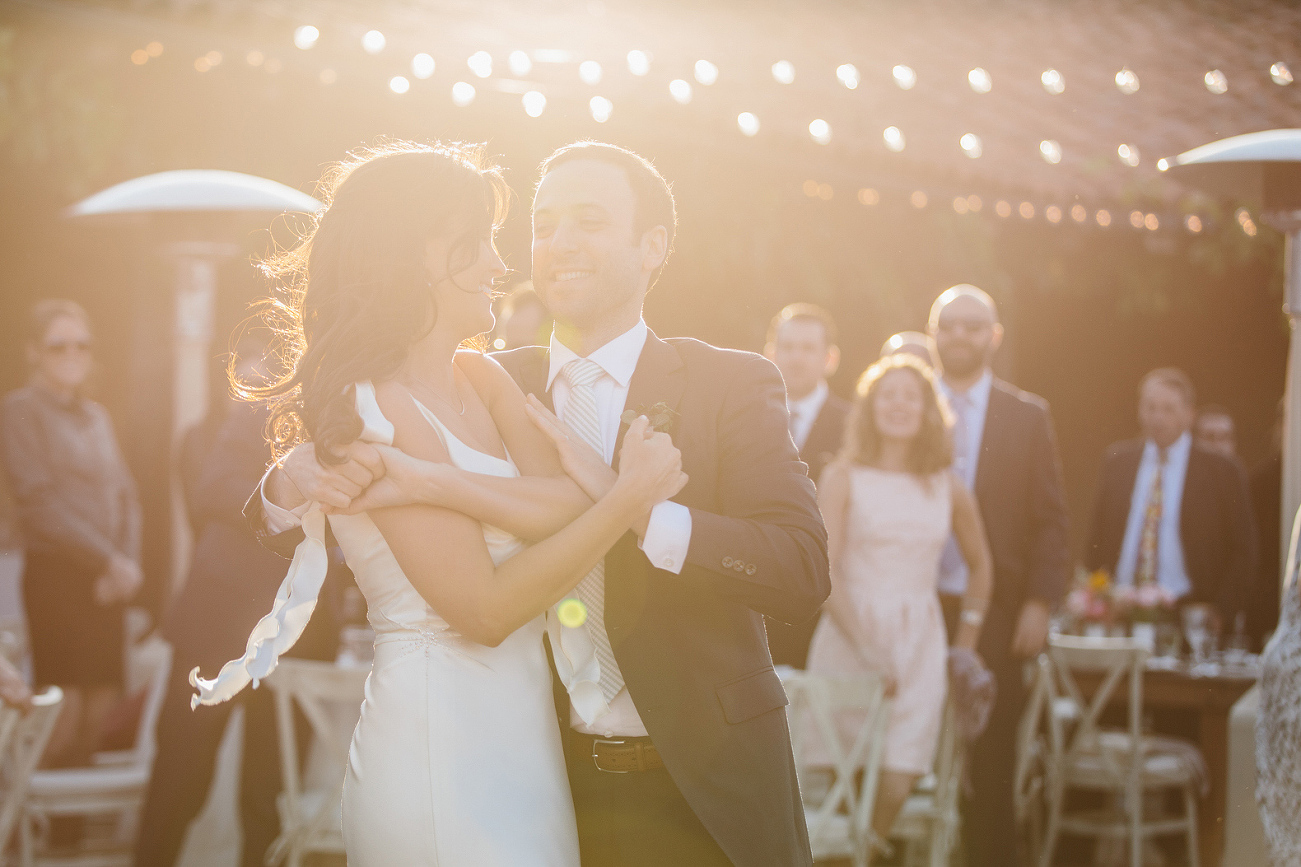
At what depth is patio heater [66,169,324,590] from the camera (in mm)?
5098

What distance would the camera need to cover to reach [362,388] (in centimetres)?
218

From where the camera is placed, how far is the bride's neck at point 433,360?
7.50 ft

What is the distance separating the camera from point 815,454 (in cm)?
575

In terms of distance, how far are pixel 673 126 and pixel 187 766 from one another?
12.7 feet

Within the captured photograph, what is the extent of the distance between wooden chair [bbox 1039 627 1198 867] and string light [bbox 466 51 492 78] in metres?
3.66

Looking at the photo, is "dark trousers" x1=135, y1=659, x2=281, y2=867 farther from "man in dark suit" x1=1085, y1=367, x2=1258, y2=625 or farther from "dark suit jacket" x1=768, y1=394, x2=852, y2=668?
"man in dark suit" x1=1085, y1=367, x2=1258, y2=625

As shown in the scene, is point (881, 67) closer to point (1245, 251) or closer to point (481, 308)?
point (1245, 251)

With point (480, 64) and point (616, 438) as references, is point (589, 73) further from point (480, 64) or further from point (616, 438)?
point (616, 438)

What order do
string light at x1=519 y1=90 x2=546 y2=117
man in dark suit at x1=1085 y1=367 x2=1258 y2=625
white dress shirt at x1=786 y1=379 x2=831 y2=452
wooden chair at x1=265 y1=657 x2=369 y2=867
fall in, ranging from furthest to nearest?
1. man in dark suit at x1=1085 y1=367 x2=1258 y2=625
2. string light at x1=519 y1=90 x2=546 y2=117
3. white dress shirt at x1=786 y1=379 x2=831 y2=452
4. wooden chair at x1=265 y1=657 x2=369 y2=867

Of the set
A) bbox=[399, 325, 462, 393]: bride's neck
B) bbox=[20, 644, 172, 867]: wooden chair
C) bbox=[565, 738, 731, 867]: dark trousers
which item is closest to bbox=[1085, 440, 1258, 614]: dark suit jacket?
bbox=[20, 644, 172, 867]: wooden chair

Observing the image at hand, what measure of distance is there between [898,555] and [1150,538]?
8.06 ft

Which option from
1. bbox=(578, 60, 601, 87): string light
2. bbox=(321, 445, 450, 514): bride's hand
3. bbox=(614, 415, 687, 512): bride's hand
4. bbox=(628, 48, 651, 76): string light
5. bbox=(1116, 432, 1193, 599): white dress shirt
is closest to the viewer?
bbox=(321, 445, 450, 514): bride's hand

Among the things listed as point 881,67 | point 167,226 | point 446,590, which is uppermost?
point 881,67

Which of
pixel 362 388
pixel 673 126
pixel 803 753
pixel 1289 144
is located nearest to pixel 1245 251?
pixel 673 126
